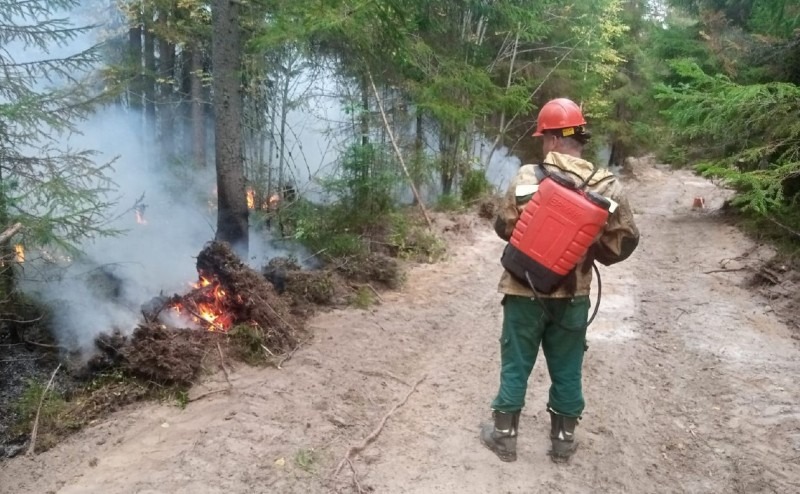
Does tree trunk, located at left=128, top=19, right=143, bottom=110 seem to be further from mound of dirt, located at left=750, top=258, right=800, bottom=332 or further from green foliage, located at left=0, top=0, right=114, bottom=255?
mound of dirt, located at left=750, top=258, right=800, bottom=332

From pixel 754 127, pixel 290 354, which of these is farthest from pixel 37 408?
pixel 754 127

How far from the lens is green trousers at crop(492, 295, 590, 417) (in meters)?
3.90

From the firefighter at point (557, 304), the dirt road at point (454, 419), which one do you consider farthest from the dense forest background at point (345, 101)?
the firefighter at point (557, 304)

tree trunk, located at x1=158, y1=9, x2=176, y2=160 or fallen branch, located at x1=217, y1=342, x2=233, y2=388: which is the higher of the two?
tree trunk, located at x1=158, y1=9, x2=176, y2=160

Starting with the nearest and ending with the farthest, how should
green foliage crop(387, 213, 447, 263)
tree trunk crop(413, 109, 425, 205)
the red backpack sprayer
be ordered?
1. the red backpack sprayer
2. green foliage crop(387, 213, 447, 263)
3. tree trunk crop(413, 109, 425, 205)

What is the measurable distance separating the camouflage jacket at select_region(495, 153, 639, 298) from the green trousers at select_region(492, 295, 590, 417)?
0.11 m

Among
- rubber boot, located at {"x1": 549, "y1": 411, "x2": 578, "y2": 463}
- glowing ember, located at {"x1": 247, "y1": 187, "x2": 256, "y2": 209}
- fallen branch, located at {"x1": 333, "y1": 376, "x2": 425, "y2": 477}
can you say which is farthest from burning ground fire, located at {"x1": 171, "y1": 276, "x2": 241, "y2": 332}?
glowing ember, located at {"x1": 247, "y1": 187, "x2": 256, "y2": 209}

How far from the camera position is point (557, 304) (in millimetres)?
3891

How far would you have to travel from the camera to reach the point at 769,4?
788 cm

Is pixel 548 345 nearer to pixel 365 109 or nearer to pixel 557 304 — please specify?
pixel 557 304

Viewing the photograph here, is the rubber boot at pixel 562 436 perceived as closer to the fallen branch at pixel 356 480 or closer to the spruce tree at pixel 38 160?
the fallen branch at pixel 356 480

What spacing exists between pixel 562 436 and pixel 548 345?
709 millimetres

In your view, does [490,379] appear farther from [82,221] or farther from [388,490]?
[82,221]

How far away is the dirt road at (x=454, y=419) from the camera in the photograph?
12.8 feet
